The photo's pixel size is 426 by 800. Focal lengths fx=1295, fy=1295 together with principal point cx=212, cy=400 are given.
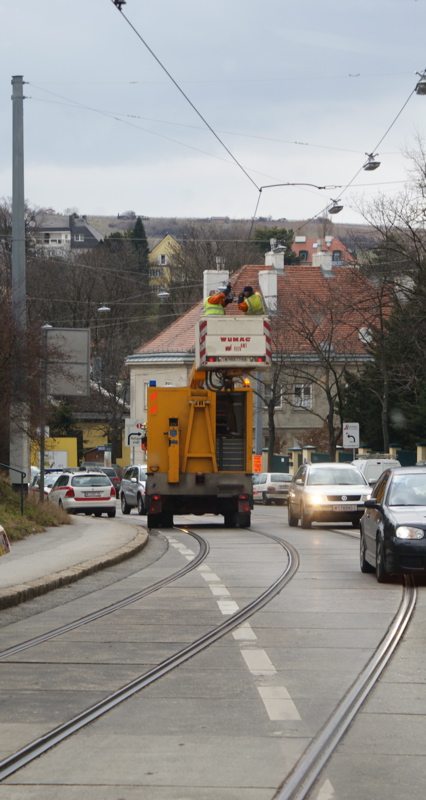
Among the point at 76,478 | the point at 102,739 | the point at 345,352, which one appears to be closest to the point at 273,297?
the point at 345,352

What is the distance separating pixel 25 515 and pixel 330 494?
7.44 m

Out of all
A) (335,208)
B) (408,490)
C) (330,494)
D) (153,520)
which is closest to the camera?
(408,490)

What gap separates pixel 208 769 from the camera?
6.18 metres

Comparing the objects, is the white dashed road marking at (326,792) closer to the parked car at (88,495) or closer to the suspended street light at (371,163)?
the suspended street light at (371,163)

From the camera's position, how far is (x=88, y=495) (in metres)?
41.0

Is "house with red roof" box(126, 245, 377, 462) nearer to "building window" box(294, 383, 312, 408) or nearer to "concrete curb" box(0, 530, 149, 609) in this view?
"building window" box(294, 383, 312, 408)

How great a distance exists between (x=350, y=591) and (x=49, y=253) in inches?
3212

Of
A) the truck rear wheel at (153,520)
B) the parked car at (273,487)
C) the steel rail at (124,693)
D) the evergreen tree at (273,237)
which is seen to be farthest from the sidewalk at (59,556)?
the evergreen tree at (273,237)

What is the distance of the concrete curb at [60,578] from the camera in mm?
13467

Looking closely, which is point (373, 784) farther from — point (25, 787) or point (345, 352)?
point (345, 352)

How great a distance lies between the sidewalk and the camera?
1451cm

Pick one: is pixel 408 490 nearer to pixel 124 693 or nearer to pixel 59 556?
pixel 59 556

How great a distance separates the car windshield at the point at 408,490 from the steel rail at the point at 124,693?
8.04 ft

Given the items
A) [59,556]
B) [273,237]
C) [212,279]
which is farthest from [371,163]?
[273,237]
